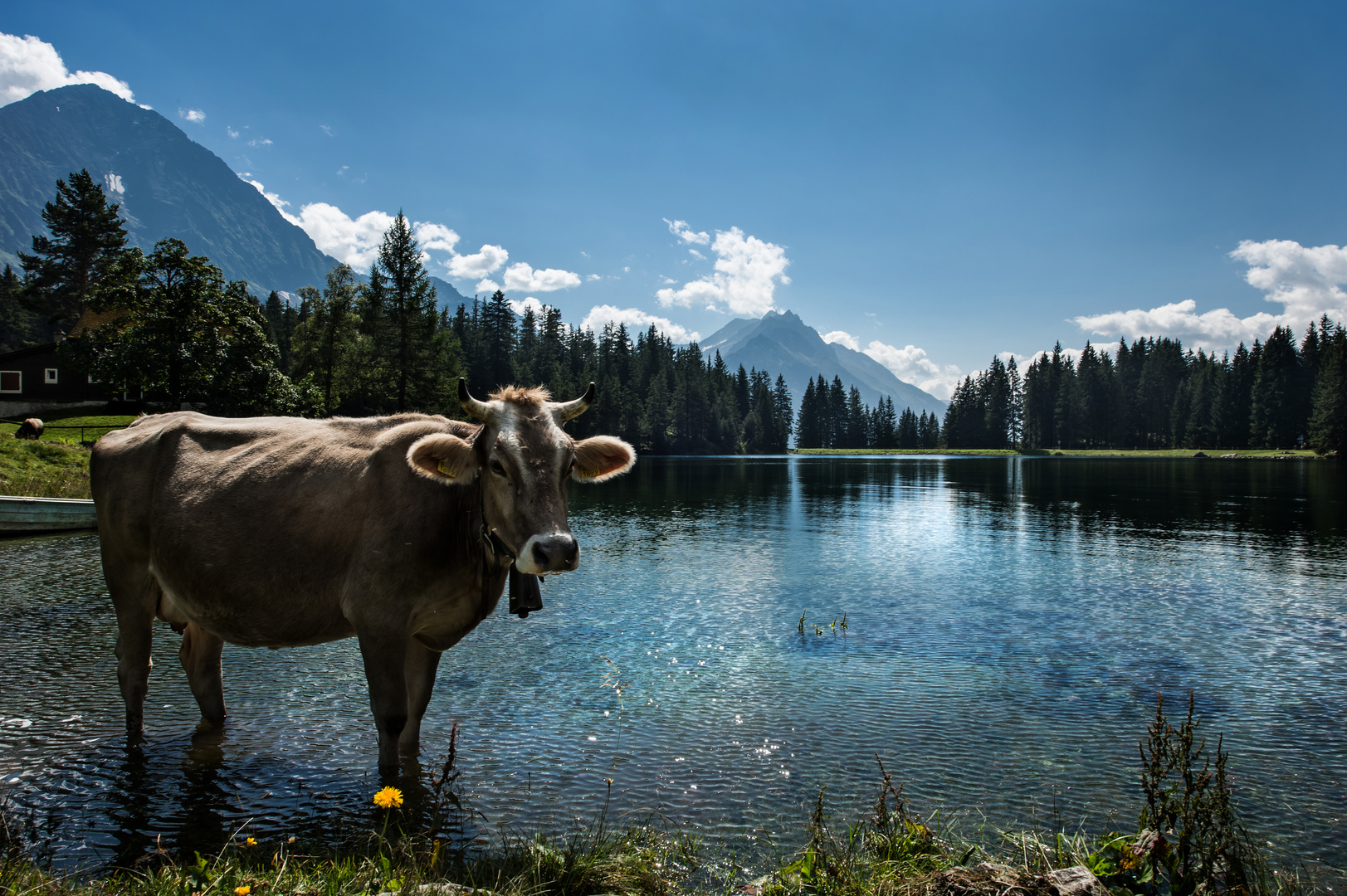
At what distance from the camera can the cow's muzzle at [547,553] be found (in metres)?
4.08

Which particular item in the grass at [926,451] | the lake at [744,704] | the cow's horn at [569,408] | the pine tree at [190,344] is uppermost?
the pine tree at [190,344]

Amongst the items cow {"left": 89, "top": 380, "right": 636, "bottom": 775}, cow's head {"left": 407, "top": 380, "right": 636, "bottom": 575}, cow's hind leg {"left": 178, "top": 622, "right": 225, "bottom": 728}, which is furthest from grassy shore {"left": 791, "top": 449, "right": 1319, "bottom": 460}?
cow's hind leg {"left": 178, "top": 622, "right": 225, "bottom": 728}

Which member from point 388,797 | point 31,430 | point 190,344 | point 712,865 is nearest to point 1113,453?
point 190,344

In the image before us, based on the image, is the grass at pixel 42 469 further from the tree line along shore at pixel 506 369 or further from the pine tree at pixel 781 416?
the pine tree at pixel 781 416

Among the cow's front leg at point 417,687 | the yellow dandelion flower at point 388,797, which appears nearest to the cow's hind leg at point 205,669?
the cow's front leg at point 417,687

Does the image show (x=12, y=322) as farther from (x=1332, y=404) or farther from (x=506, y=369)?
(x=1332, y=404)

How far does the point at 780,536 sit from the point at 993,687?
53.4ft

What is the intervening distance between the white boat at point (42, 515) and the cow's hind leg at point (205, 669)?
53.5 ft

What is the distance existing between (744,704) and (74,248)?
87.2 m

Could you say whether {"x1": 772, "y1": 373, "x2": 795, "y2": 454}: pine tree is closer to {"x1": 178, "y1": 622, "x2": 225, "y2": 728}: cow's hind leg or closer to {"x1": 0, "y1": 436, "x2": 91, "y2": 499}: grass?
{"x1": 0, "y1": 436, "x2": 91, "y2": 499}: grass

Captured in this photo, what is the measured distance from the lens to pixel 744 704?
8648mm

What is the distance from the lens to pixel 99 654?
943 cm

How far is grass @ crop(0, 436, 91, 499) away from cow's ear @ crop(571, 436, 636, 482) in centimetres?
2743

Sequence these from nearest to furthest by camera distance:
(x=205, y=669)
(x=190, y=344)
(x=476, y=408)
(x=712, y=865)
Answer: (x=476, y=408)
(x=712, y=865)
(x=205, y=669)
(x=190, y=344)
